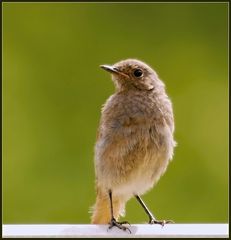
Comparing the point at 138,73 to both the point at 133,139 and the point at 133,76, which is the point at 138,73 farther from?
the point at 133,139

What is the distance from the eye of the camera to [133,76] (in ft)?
20.0

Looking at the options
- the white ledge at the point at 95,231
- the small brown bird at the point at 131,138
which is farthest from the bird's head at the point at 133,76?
the white ledge at the point at 95,231

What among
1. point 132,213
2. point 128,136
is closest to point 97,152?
point 128,136

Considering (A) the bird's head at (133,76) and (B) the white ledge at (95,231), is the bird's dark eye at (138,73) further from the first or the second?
(B) the white ledge at (95,231)

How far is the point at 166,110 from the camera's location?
5898 millimetres

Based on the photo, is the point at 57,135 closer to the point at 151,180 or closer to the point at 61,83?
the point at 61,83

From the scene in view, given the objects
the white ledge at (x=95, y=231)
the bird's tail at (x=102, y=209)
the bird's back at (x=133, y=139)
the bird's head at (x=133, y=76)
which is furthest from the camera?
the bird's tail at (x=102, y=209)

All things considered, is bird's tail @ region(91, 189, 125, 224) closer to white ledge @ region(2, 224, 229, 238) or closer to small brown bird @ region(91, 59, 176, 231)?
small brown bird @ region(91, 59, 176, 231)

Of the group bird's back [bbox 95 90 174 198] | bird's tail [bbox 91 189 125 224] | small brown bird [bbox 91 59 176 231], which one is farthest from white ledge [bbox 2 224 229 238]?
bird's tail [bbox 91 189 125 224]

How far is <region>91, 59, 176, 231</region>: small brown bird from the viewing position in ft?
18.9

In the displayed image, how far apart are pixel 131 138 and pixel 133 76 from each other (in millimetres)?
611

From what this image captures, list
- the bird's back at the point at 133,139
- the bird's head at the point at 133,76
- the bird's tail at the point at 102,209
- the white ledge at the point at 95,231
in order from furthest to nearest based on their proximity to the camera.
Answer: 1. the bird's tail at the point at 102,209
2. the bird's head at the point at 133,76
3. the bird's back at the point at 133,139
4. the white ledge at the point at 95,231

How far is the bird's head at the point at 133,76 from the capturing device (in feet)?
20.0

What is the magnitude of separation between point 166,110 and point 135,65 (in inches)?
19.5
